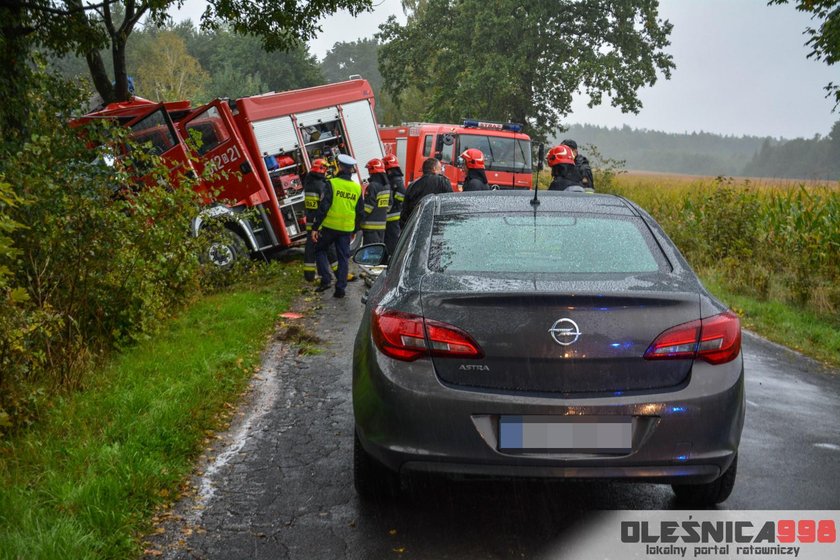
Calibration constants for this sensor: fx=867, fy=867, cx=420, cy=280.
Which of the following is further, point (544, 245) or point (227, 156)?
point (227, 156)

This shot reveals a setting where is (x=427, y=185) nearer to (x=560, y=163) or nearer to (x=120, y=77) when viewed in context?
(x=560, y=163)

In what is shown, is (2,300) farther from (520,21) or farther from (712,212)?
(520,21)

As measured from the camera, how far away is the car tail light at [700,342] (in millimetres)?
3455

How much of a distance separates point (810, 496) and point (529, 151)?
16816 mm

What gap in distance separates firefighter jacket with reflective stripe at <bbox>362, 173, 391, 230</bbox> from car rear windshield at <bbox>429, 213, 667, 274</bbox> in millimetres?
8193

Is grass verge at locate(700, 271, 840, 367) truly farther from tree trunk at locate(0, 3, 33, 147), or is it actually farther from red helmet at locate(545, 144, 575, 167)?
tree trunk at locate(0, 3, 33, 147)

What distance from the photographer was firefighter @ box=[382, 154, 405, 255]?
470 inches

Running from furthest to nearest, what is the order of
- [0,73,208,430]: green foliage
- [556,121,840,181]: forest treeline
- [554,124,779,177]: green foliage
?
[554,124,779,177]: green foliage < [556,121,840,181]: forest treeline < [0,73,208,430]: green foliage

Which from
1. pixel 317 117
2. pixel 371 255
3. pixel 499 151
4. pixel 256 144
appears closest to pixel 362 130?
pixel 317 117

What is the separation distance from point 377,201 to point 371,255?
692cm

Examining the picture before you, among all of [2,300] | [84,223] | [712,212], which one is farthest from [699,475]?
[712,212]

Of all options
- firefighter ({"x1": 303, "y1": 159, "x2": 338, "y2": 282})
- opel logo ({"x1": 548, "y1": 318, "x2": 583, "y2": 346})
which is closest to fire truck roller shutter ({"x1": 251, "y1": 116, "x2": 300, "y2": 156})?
firefighter ({"x1": 303, "y1": 159, "x2": 338, "y2": 282})

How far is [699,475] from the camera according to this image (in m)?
3.53

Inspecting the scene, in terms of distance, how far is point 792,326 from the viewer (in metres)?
9.74
